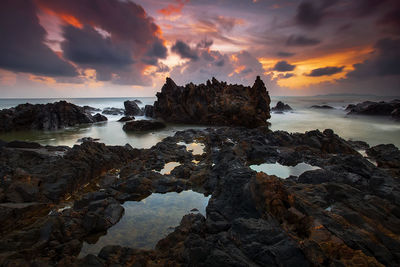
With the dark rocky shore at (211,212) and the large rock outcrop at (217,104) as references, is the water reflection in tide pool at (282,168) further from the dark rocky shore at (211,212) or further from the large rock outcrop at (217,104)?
the large rock outcrop at (217,104)

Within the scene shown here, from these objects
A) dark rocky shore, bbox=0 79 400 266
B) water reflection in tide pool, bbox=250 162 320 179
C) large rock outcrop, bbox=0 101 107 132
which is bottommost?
water reflection in tide pool, bbox=250 162 320 179

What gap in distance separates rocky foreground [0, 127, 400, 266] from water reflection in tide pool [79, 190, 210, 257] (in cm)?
47

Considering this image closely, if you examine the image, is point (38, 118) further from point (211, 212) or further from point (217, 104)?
point (211, 212)

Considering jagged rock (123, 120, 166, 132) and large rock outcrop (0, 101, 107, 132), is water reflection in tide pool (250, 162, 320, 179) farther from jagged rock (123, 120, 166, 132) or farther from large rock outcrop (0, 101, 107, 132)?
large rock outcrop (0, 101, 107, 132)

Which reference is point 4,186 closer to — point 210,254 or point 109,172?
point 109,172

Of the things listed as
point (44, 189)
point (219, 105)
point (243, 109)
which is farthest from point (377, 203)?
point (219, 105)

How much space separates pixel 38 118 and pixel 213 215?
43876mm

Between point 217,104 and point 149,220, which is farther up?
point 217,104

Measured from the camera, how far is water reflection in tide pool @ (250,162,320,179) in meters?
14.9

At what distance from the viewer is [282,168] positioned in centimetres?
1592

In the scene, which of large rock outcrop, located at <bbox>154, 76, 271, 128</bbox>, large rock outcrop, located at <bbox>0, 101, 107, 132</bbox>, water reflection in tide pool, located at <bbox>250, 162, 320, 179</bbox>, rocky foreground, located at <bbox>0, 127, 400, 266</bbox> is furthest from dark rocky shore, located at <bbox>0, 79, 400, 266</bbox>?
large rock outcrop, located at <bbox>0, 101, 107, 132</bbox>

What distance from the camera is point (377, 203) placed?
7828mm

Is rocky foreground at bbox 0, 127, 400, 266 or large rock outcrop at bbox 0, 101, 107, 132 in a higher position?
large rock outcrop at bbox 0, 101, 107, 132

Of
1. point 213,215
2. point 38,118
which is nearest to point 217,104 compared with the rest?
point 38,118
